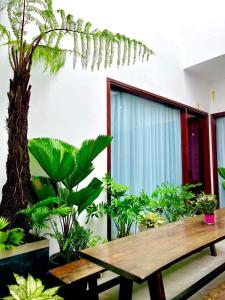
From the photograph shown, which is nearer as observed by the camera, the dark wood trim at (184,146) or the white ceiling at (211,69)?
the white ceiling at (211,69)

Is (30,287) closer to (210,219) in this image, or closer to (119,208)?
(119,208)

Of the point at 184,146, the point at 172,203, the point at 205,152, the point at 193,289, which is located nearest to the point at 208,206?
the point at 193,289

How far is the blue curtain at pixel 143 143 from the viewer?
129 inches

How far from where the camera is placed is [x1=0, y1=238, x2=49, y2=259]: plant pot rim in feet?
5.36

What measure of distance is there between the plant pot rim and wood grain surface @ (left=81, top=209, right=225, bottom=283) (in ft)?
1.35

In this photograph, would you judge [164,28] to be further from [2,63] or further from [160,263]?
[160,263]

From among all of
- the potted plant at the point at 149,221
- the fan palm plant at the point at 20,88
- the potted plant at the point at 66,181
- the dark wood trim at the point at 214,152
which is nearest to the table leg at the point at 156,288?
the potted plant at the point at 66,181

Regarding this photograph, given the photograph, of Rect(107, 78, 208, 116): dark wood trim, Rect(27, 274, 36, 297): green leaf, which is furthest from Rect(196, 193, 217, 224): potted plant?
Rect(107, 78, 208, 116): dark wood trim

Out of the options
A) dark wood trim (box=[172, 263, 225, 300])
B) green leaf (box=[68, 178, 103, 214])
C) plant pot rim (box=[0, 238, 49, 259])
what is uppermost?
green leaf (box=[68, 178, 103, 214])

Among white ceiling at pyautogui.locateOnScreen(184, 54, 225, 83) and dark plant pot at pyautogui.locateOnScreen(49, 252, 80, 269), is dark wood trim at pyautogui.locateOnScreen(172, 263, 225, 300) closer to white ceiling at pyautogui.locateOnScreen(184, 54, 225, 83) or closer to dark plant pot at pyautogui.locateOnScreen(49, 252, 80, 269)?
dark plant pot at pyautogui.locateOnScreen(49, 252, 80, 269)

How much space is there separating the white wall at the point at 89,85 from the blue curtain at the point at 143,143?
0.28m

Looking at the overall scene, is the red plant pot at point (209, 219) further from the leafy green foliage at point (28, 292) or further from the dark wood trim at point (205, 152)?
the dark wood trim at point (205, 152)

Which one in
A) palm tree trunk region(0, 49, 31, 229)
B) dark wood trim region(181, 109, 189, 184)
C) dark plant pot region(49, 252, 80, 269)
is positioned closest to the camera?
palm tree trunk region(0, 49, 31, 229)

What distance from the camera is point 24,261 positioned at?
5.55 feet
